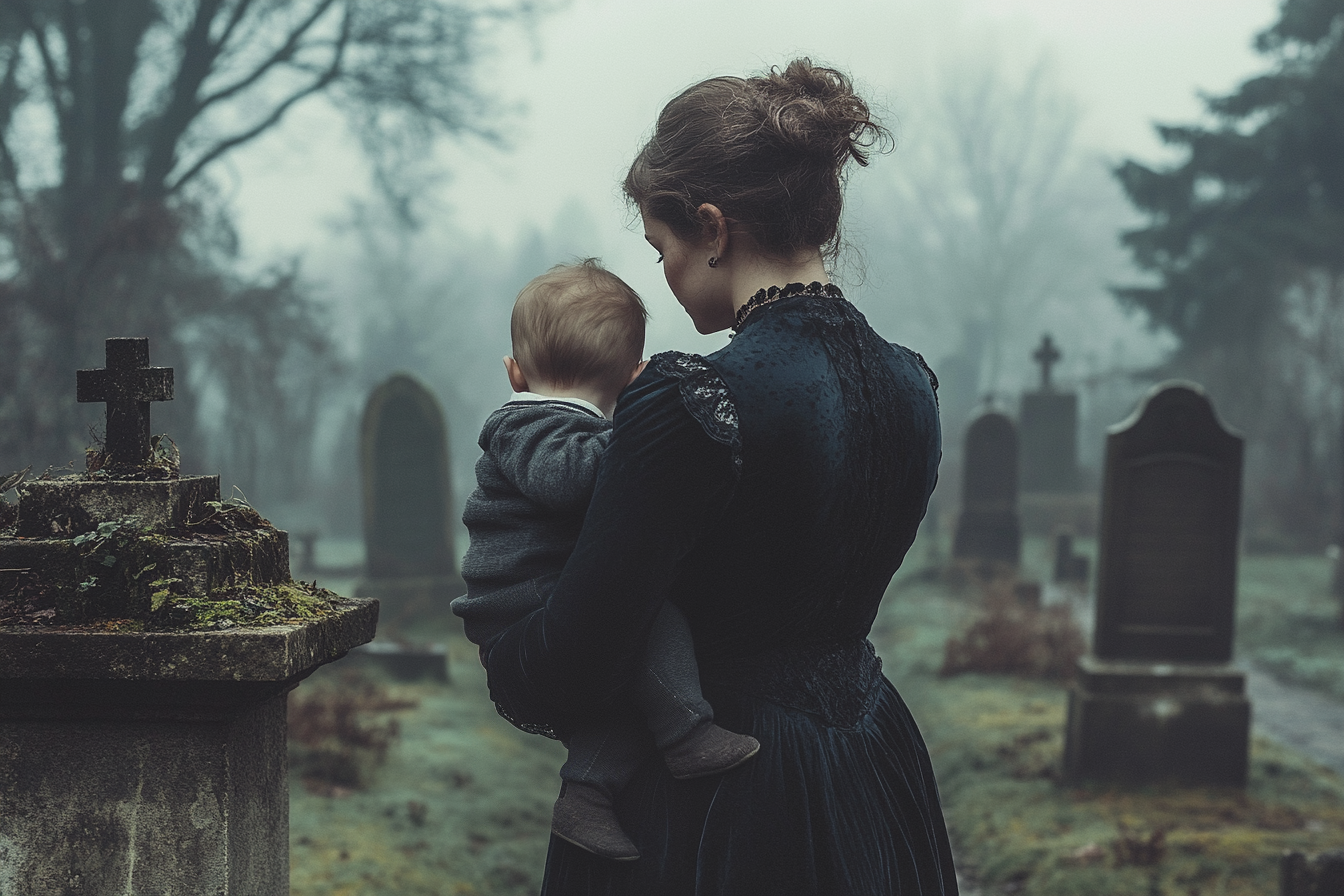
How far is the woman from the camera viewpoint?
1444 millimetres

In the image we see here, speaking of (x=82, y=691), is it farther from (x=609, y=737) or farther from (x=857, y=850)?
(x=857, y=850)

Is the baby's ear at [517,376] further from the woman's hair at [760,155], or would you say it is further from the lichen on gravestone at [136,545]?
the lichen on gravestone at [136,545]

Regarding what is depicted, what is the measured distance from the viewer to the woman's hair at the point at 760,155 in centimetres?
160

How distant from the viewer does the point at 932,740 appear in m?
7.70

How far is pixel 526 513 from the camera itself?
66.0 inches

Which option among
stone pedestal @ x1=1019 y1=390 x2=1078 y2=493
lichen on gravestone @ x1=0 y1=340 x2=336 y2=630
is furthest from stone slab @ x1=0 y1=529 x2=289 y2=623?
stone pedestal @ x1=1019 y1=390 x2=1078 y2=493

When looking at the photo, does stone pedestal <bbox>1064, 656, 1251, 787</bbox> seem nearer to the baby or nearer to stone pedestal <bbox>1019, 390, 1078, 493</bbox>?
the baby

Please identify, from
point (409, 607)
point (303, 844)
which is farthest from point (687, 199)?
point (409, 607)

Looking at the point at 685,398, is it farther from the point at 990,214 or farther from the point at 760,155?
the point at 990,214

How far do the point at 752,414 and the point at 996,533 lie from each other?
13.7 m

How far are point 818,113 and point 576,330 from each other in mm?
505

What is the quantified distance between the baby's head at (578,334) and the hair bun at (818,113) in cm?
40

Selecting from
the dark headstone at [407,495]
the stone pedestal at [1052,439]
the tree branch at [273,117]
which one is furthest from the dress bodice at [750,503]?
the stone pedestal at [1052,439]

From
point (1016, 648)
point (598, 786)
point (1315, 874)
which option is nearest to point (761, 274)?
point (598, 786)
